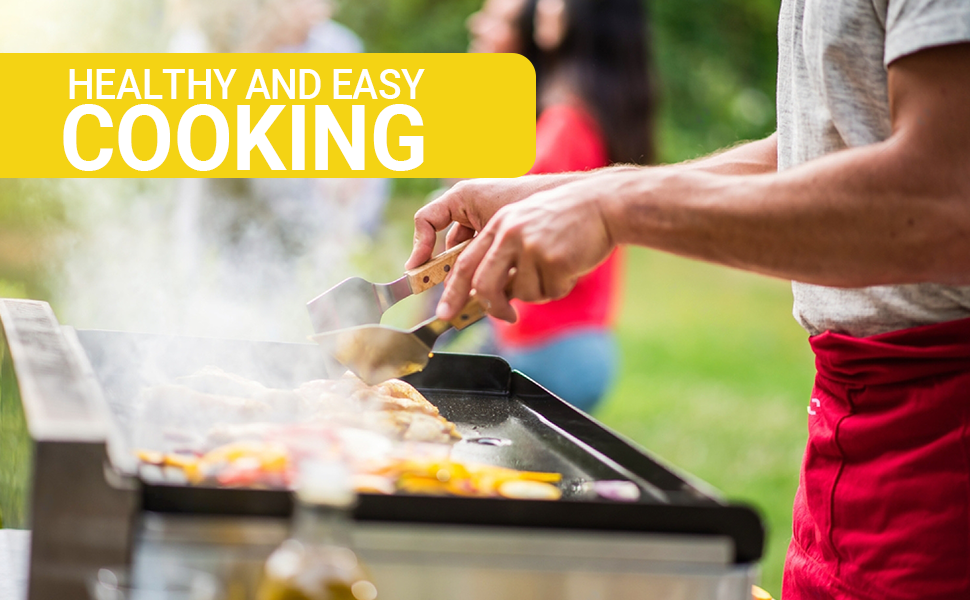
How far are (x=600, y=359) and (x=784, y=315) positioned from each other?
26.6ft

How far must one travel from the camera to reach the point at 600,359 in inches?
141

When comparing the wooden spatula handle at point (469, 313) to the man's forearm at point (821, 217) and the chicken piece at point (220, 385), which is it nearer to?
the man's forearm at point (821, 217)

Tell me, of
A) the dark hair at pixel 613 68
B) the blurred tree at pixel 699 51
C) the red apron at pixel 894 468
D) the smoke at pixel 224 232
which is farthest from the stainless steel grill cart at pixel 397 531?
the blurred tree at pixel 699 51

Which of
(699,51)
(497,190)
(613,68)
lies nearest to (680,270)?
(699,51)

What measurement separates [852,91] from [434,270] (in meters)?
0.79

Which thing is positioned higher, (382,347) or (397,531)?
(382,347)

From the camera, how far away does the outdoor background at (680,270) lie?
5254 mm

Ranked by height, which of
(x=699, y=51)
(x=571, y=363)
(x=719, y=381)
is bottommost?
(x=719, y=381)

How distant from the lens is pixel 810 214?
4.06 feet

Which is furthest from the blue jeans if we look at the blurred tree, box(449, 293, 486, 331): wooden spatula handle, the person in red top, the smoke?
the blurred tree

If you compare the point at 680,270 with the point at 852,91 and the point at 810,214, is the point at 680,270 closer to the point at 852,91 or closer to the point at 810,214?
the point at 852,91

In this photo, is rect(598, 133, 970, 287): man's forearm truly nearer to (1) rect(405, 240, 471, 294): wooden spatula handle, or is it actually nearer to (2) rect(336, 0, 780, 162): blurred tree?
(1) rect(405, 240, 471, 294): wooden spatula handle

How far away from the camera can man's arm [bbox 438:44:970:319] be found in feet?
3.93

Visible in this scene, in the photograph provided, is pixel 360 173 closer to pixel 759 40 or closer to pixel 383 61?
pixel 383 61
